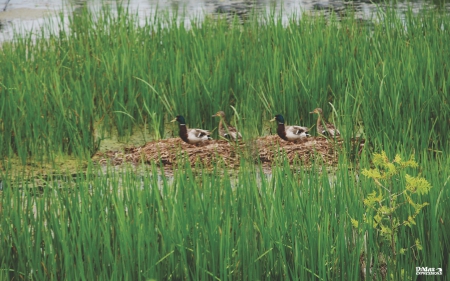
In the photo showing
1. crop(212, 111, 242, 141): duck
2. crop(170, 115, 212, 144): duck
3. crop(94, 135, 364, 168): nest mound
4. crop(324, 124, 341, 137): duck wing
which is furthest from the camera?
crop(212, 111, 242, 141): duck

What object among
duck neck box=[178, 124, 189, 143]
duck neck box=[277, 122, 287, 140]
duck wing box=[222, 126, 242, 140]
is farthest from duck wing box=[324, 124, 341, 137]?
duck neck box=[178, 124, 189, 143]

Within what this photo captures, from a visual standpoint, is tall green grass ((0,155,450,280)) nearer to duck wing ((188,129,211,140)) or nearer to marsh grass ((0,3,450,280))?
marsh grass ((0,3,450,280))

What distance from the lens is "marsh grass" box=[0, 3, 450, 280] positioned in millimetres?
3041

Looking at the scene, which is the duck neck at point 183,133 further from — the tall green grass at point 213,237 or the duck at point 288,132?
the tall green grass at point 213,237

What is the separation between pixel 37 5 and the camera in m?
10.3

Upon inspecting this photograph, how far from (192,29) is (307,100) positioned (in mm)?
1844

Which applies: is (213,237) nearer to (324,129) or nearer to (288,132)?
(288,132)

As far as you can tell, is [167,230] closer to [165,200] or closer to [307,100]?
[165,200]

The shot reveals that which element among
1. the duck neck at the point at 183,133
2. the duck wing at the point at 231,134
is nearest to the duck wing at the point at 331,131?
the duck wing at the point at 231,134

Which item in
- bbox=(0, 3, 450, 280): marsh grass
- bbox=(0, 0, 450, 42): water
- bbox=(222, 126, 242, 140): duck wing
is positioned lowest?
bbox=(222, 126, 242, 140): duck wing

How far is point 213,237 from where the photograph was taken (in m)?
3.03

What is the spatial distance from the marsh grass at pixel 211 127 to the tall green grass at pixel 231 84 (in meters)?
0.02

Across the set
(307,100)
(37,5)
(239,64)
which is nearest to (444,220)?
(307,100)

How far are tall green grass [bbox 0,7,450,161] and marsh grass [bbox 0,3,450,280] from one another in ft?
0.05
